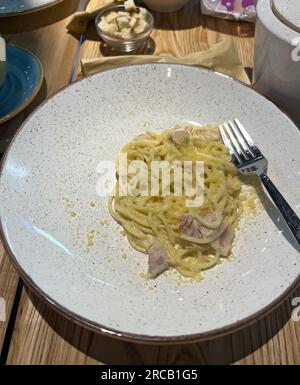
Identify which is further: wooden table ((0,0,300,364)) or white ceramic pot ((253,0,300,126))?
white ceramic pot ((253,0,300,126))

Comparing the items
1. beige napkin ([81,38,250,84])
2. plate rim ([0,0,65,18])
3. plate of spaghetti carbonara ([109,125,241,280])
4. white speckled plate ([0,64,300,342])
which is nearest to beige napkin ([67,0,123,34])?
plate rim ([0,0,65,18])

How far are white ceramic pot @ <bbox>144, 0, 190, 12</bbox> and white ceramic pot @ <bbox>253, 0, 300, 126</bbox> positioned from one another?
50 centimetres

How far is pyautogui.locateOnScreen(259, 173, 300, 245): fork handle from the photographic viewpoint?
29.8 inches

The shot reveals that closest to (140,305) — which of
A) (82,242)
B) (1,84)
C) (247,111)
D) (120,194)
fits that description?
(82,242)

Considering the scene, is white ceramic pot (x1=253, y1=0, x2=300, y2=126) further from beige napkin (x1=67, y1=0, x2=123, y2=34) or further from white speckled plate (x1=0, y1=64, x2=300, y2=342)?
beige napkin (x1=67, y1=0, x2=123, y2=34)

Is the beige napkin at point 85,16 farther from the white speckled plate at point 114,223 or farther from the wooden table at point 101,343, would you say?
the wooden table at point 101,343

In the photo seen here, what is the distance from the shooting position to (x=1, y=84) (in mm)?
1084

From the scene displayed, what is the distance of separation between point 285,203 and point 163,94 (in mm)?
444

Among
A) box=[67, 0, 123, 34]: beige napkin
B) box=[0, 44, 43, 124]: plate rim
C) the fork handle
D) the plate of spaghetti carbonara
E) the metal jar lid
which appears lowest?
the plate of spaghetti carbonara

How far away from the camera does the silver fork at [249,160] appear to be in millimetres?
778

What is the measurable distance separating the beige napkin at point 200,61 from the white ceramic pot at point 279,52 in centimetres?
13

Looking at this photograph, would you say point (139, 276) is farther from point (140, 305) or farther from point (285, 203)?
point (285, 203)

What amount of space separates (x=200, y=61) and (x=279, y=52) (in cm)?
31
